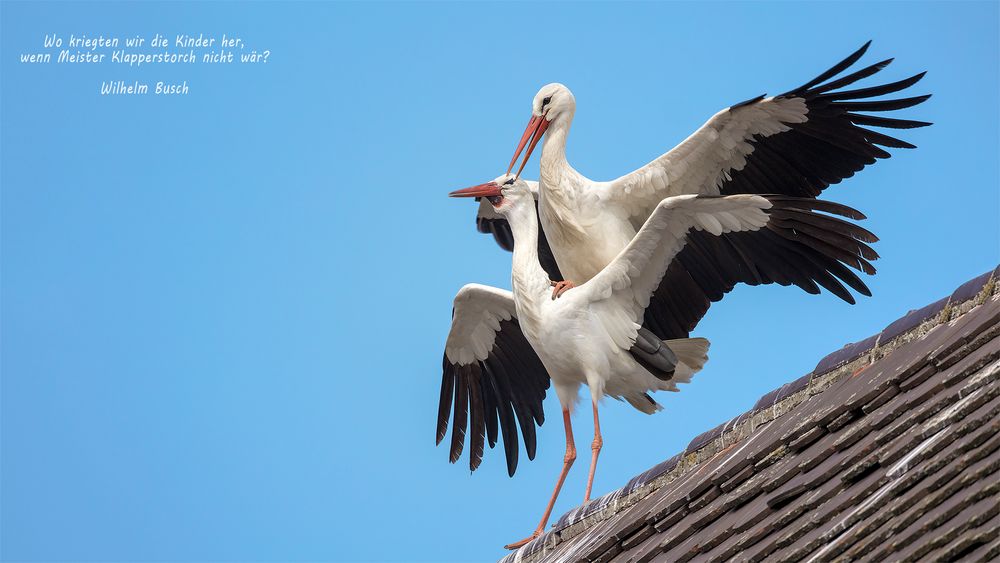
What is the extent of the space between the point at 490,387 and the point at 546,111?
6.89ft

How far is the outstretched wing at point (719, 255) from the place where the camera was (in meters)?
7.58

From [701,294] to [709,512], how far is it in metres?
3.95

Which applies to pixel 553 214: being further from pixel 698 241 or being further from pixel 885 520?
pixel 885 520

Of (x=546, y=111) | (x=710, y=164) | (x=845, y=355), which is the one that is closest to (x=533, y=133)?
(x=546, y=111)

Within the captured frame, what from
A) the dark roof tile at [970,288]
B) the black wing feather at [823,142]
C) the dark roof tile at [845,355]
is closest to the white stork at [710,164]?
the black wing feather at [823,142]

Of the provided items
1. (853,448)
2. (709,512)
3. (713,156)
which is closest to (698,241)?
(713,156)

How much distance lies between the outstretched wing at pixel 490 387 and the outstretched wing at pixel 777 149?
1459 mm

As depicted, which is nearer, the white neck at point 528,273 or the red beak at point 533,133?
the white neck at point 528,273

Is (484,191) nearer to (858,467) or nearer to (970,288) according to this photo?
(970,288)

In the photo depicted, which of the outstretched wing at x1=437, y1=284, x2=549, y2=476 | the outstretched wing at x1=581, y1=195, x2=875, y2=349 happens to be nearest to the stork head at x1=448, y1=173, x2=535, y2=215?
the outstretched wing at x1=581, y1=195, x2=875, y2=349

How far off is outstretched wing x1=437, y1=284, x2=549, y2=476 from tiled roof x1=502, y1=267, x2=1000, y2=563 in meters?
4.52

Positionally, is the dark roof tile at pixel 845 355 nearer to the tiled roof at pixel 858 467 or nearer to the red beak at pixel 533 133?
the tiled roof at pixel 858 467

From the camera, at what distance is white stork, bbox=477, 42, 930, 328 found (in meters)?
8.98

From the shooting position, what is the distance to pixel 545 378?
10.7 metres
